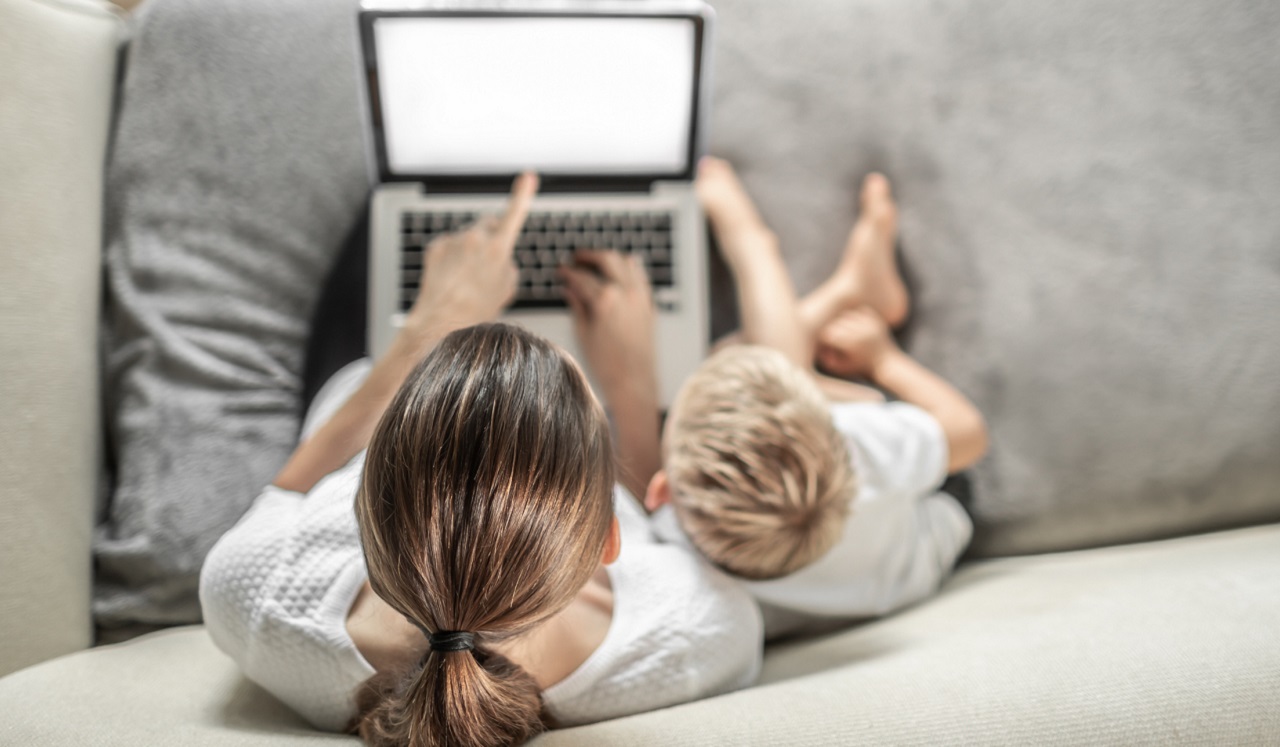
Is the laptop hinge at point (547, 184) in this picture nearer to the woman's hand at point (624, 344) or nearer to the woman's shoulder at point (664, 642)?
the woman's hand at point (624, 344)

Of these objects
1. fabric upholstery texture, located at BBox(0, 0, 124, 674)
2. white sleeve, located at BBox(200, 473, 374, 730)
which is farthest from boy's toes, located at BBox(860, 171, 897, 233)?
fabric upholstery texture, located at BBox(0, 0, 124, 674)

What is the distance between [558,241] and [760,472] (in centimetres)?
45

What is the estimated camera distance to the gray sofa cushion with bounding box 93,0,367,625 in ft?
2.86

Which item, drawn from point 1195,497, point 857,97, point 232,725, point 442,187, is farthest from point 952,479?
point 232,725

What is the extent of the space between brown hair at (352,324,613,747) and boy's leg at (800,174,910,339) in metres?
0.61

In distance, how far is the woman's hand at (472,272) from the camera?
0.91m

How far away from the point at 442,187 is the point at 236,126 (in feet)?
0.90

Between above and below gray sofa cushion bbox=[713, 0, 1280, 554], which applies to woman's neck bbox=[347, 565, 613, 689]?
below

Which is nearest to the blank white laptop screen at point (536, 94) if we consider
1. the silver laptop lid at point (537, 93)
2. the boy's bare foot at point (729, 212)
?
the silver laptop lid at point (537, 93)

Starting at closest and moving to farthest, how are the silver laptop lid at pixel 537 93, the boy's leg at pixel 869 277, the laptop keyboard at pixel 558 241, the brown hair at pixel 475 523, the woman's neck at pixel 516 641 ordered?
the brown hair at pixel 475 523, the woman's neck at pixel 516 641, the silver laptop lid at pixel 537 93, the laptop keyboard at pixel 558 241, the boy's leg at pixel 869 277

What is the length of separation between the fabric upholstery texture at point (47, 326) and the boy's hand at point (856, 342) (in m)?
0.93

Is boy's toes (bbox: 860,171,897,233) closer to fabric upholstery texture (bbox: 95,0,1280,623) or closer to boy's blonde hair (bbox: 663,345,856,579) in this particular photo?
fabric upholstery texture (bbox: 95,0,1280,623)

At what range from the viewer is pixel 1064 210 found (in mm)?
1066

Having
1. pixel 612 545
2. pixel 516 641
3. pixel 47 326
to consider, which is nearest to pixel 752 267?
pixel 612 545
